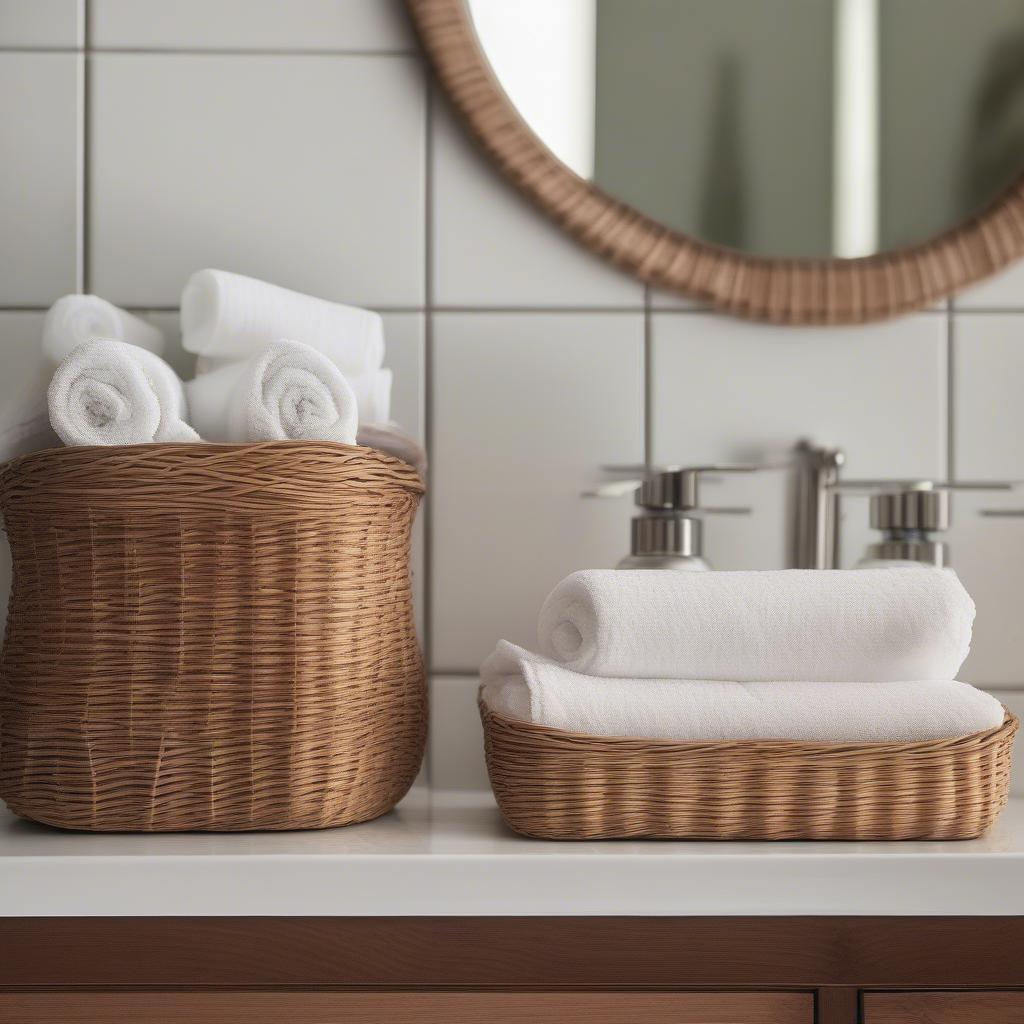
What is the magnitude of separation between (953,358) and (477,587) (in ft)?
1.42

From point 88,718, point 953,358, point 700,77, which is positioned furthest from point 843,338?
point 88,718

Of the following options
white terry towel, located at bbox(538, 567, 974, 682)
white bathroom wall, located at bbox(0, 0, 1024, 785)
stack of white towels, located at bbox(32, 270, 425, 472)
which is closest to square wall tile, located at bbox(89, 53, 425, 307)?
white bathroom wall, located at bbox(0, 0, 1024, 785)

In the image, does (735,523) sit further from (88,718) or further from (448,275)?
(88,718)

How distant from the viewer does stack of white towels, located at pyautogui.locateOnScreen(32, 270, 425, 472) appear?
61 cm

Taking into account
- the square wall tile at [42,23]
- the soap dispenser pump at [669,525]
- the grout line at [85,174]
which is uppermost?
the square wall tile at [42,23]

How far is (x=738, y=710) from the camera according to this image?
59cm

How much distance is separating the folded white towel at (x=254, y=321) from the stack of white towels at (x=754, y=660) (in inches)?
9.7

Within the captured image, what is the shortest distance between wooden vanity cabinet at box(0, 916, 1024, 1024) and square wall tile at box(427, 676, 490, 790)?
1.07 feet

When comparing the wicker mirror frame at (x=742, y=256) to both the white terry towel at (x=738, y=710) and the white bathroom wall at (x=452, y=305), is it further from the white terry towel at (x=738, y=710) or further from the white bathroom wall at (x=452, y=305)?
the white terry towel at (x=738, y=710)

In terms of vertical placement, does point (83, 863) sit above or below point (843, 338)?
below

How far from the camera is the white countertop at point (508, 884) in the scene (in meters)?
0.53

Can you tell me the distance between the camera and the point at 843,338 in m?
0.88

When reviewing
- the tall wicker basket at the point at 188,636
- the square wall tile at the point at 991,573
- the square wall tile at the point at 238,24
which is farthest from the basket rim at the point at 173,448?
the square wall tile at the point at 991,573

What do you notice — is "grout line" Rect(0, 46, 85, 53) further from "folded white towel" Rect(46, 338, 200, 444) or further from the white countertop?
the white countertop
